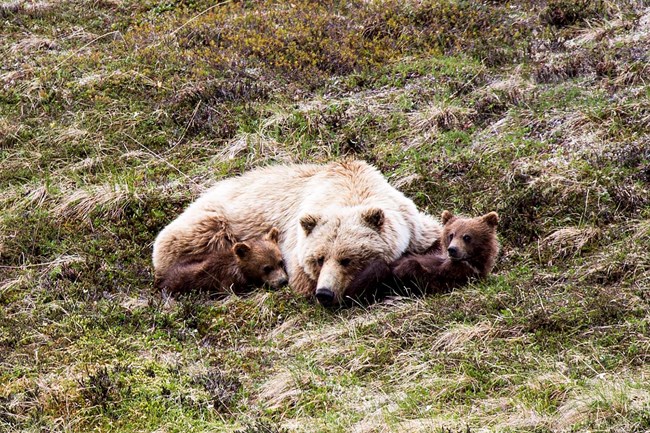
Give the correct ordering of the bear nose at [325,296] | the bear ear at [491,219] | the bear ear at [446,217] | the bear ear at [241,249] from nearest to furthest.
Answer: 1. the bear nose at [325,296]
2. the bear ear at [491,219]
3. the bear ear at [446,217]
4. the bear ear at [241,249]

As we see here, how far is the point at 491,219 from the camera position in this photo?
8391 millimetres

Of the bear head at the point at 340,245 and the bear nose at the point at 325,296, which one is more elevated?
the bear head at the point at 340,245

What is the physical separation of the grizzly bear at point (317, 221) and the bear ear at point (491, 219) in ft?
2.60

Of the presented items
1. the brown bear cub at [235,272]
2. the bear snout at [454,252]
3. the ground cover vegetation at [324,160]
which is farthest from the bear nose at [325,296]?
the bear snout at [454,252]

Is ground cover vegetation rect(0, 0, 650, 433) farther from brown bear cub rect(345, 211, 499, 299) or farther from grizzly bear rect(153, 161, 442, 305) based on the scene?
grizzly bear rect(153, 161, 442, 305)

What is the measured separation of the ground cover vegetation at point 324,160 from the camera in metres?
6.52

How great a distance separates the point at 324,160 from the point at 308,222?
9.55 feet

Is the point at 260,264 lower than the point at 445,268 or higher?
lower

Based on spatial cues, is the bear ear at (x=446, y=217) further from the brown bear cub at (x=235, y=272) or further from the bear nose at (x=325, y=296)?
the brown bear cub at (x=235, y=272)

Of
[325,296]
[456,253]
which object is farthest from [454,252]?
[325,296]

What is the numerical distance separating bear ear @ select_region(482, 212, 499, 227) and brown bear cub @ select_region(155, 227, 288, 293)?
2.06 meters

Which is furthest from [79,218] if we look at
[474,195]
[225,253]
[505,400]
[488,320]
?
[505,400]

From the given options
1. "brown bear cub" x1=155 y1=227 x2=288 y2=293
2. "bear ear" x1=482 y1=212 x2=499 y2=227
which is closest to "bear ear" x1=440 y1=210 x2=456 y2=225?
"bear ear" x1=482 y1=212 x2=499 y2=227

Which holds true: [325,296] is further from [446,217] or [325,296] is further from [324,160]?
[324,160]
